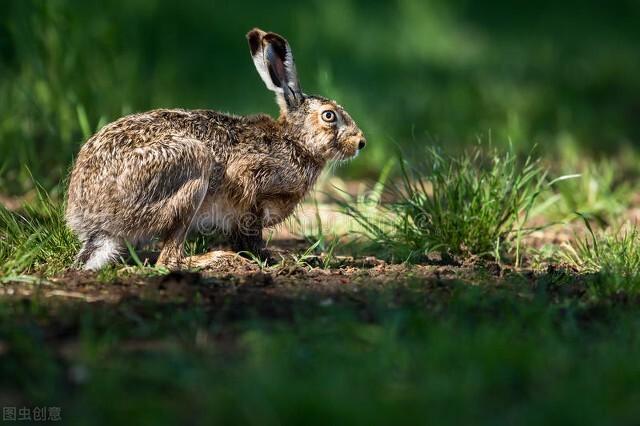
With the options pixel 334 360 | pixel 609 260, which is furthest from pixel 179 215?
pixel 609 260

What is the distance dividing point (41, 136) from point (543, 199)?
373 centimetres

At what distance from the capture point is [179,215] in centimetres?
580

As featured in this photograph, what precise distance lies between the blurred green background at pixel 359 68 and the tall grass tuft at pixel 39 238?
0.92 metres

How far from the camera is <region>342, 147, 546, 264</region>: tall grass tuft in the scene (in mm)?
6230

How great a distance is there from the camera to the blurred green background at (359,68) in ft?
26.2

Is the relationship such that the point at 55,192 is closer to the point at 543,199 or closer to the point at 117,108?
the point at 117,108

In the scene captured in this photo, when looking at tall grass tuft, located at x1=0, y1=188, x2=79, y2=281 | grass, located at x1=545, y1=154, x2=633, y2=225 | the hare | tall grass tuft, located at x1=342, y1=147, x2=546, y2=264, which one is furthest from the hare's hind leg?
grass, located at x1=545, y1=154, x2=633, y2=225

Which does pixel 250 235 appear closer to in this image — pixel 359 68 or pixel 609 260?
pixel 609 260

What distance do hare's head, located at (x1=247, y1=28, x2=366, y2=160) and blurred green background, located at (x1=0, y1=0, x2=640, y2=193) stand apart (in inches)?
11.9

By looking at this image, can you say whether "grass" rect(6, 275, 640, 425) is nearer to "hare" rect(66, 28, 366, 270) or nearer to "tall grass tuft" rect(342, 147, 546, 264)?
"hare" rect(66, 28, 366, 270)

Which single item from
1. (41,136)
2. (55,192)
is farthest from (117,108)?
(55,192)

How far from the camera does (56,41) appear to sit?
8.17 metres

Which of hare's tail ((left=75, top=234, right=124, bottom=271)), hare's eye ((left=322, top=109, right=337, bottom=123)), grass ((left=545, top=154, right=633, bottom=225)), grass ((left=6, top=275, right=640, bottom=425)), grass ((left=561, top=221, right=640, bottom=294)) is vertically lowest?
grass ((left=6, top=275, right=640, bottom=425))

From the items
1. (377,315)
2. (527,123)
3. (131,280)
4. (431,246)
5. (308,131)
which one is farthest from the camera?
(527,123)
